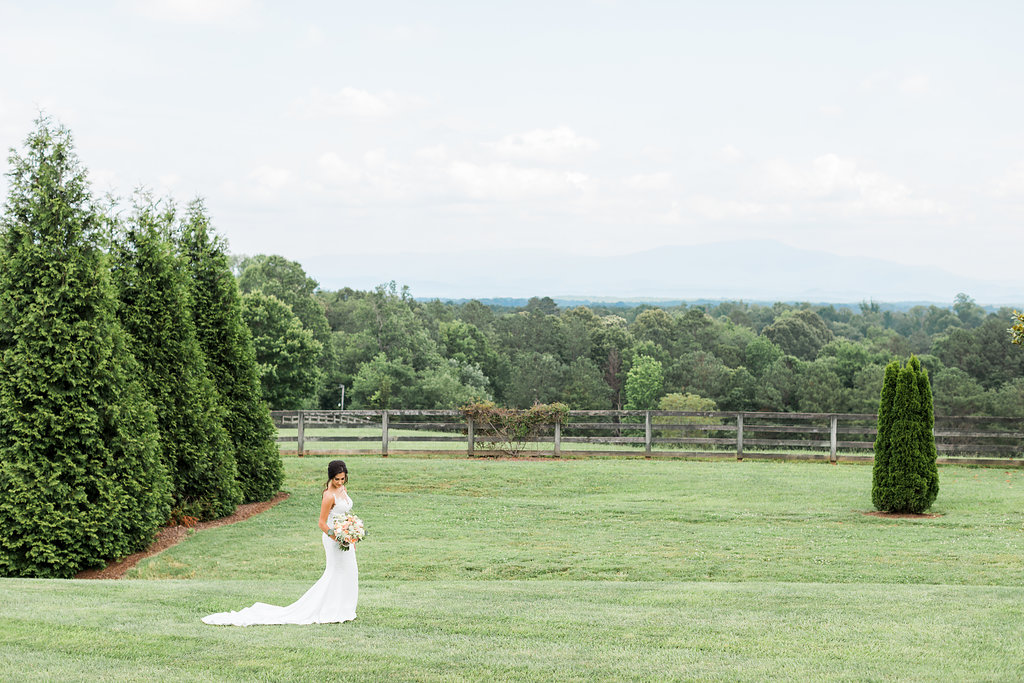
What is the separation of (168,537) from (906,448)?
11.0 m

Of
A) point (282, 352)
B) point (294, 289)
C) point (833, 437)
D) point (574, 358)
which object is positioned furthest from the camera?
point (574, 358)

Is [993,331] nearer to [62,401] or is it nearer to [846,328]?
[846,328]

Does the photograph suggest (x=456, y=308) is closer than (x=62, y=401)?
No

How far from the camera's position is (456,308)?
356 ft

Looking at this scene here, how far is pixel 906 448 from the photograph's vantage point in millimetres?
14125

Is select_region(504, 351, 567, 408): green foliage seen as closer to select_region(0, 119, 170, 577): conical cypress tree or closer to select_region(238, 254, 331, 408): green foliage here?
select_region(238, 254, 331, 408): green foliage

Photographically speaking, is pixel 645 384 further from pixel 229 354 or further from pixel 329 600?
pixel 329 600

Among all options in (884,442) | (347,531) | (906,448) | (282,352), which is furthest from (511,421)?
(282,352)

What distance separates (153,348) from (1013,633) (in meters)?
11.5

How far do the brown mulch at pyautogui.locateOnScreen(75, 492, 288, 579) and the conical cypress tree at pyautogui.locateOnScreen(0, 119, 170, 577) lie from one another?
0.14m

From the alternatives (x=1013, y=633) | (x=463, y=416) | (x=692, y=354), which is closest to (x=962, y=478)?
(x=463, y=416)

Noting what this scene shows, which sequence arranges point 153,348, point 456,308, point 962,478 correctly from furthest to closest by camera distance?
1. point 456,308
2. point 962,478
3. point 153,348

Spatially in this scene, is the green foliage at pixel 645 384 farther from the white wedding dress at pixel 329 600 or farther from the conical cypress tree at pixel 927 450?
the white wedding dress at pixel 329 600

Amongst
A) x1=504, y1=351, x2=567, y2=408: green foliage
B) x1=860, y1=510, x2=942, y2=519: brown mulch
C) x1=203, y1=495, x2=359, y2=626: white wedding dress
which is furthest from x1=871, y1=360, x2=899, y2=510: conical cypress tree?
x1=504, y1=351, x2=567, y2=408: green foliage
